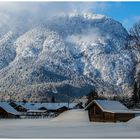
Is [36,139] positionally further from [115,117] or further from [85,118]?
[85,118]

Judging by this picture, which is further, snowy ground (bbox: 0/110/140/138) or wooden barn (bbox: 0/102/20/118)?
wooden barn (bbox: 0/102/20/118)

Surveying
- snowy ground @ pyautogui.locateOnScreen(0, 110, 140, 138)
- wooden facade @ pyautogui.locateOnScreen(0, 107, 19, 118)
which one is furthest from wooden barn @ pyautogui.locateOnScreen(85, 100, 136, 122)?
wooden facade @ pyautogui.locateOnScreen(0, 107, 19, 118)

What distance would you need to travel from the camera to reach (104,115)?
8081cm

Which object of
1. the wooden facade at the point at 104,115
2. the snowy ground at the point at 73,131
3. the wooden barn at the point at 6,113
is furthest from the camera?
the wooden barn at the point at 6,113

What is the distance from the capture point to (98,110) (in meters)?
82.1

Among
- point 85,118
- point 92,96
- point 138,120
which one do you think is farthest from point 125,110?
point 92,96

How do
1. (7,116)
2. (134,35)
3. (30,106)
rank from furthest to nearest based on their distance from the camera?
(30,106), (7,116), (134,35)

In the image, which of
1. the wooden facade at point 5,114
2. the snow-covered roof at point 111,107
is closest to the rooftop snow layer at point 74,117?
the snow-covered roof at point 111,107

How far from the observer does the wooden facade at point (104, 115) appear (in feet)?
257

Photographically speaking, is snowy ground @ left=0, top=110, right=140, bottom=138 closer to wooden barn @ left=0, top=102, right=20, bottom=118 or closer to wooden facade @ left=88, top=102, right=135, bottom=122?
wooden facade @ left=88, top=102, right=135, bottom=122

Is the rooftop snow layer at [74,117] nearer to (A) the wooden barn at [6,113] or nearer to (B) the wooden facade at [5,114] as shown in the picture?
(B) the wooden facade at [5,114]

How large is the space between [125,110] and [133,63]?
30.2 metres

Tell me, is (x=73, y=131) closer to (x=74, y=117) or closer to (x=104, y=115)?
(x=104, y=115)

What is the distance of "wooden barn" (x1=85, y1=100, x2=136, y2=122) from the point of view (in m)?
78.6
